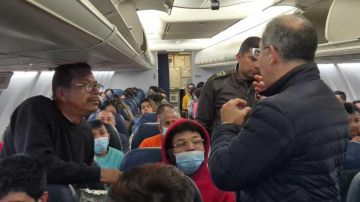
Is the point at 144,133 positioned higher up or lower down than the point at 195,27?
lower down

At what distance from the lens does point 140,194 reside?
4.36 ft

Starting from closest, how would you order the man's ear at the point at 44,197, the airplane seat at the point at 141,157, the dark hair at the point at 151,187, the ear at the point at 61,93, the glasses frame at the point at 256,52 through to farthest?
the dark hair at the point at 151,187 → the man's ear at the point at 44,197 → the ear at the point at 61,93 → the glasses frame at the point at 256,52 → the airplane seat at the point at 141,157

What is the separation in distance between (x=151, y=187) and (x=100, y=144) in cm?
318

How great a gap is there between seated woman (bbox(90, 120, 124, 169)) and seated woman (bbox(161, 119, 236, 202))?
4.46ft

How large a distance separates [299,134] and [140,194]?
0.83 m

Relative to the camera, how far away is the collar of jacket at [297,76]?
77.0 inches

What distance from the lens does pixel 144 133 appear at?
4.86 metres

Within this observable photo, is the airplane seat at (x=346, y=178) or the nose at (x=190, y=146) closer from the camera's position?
the nose at (x=190, y=146)

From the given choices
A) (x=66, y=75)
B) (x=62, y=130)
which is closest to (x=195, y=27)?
(x=66, y=75)

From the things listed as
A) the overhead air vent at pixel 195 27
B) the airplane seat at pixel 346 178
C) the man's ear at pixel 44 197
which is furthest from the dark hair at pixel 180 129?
the overhead air vent at pixel 195 27

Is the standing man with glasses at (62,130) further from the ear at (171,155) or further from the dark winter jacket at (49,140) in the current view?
the ear at (171,155)

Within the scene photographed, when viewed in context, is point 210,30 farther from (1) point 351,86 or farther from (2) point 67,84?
(2) point 67,84

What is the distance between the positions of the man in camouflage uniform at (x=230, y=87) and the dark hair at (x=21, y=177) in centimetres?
205

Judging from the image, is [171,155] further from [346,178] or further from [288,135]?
[288,135]
